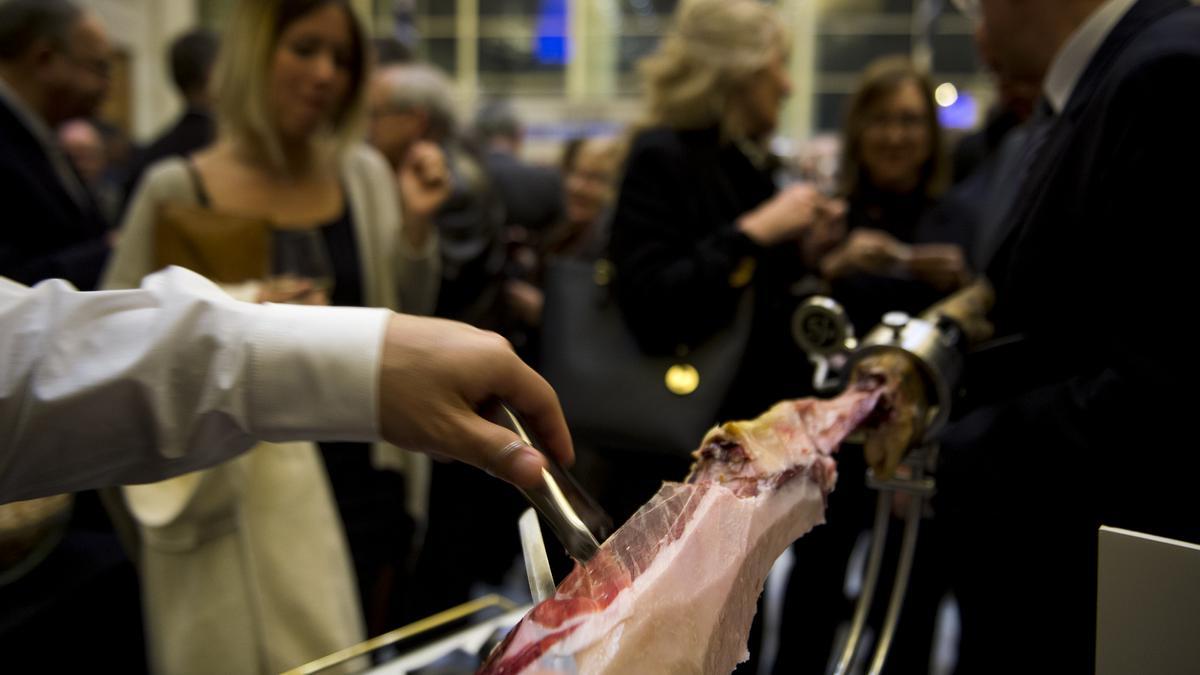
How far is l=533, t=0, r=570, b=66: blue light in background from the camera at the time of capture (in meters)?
19.7

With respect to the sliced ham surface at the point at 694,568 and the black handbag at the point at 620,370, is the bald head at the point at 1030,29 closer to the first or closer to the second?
the black handbag at the point at 620,370

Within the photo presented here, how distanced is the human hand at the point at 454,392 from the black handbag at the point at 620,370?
79 cm

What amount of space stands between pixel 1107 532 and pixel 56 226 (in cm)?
222

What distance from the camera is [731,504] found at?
0.97 meters

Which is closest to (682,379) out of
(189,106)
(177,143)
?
(177,143)

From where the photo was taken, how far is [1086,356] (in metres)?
1.32

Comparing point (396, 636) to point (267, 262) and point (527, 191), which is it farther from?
point (527, 191)

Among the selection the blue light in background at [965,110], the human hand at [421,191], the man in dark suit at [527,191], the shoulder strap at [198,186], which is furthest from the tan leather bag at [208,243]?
the blue light in background at [965,110]

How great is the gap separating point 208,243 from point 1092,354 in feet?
5.43

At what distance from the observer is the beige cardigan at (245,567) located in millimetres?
1462

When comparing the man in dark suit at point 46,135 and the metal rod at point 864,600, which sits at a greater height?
the man in dark suit at point 46,135

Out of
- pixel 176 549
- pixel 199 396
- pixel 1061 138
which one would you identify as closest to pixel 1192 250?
pixel 1061 138

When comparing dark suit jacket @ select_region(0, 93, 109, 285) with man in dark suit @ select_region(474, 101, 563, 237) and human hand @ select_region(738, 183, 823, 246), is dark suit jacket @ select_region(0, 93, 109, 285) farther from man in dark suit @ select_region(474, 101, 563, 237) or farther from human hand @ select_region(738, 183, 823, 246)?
man in dark suit @ select_region(474, 101, 563, 237)

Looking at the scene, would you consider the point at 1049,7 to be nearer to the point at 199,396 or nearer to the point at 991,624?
the point at 991,624
